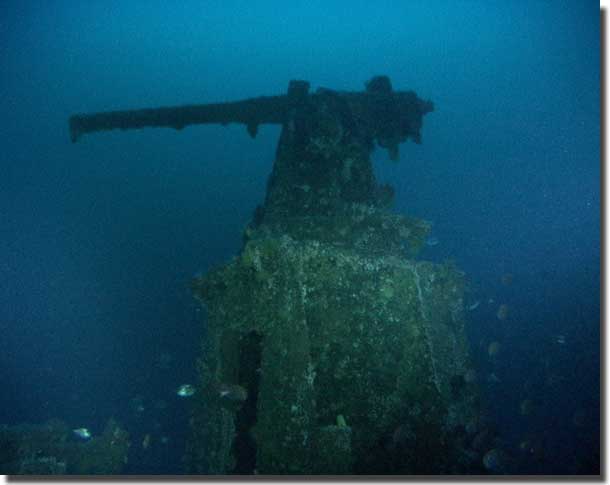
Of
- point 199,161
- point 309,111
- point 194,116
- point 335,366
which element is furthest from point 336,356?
point 199,161

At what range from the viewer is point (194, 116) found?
816 cm

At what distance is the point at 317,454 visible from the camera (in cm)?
348

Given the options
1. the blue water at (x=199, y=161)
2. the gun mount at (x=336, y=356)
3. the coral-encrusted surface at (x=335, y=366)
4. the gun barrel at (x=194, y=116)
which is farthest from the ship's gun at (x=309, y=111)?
the blue water at (x=199, y=161)

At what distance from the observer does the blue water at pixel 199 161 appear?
37.7 m

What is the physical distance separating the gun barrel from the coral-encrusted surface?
4.43 m

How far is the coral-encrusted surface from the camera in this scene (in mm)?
3596

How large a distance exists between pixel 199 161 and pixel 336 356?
90.6 metres

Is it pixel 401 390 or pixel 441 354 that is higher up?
pixel 441 354

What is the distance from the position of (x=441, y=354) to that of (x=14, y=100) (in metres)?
93.8

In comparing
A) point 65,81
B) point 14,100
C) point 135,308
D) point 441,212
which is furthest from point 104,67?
point 441,212

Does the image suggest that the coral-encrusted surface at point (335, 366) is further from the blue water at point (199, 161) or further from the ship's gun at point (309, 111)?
the blue water at point (199, 161)

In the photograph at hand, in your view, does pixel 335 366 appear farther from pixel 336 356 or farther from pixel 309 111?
pixel 309 111

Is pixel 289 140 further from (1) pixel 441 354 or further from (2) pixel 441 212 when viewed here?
(2) pixel 441 212

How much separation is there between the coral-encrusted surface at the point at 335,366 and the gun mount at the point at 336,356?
1cm
